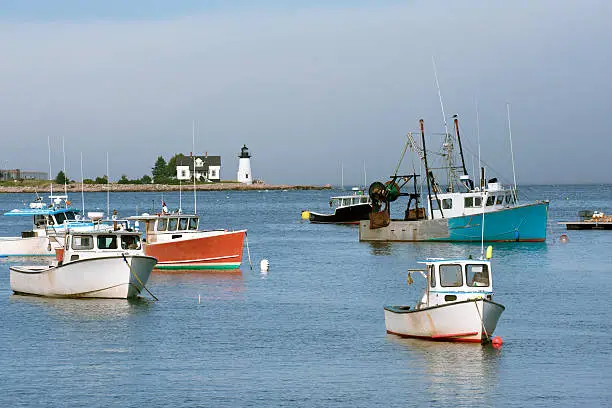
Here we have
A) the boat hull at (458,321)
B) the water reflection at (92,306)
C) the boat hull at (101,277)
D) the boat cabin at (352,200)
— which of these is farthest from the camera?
the boat cabin at (352,200)

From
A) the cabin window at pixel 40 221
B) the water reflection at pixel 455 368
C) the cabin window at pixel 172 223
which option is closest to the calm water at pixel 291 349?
the water reflection at pixel 455 368

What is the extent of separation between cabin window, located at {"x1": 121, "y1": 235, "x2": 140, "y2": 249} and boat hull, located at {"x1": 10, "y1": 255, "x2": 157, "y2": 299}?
0.93 metres

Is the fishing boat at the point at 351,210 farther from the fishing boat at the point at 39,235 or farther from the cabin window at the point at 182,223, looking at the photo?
the cabin window at the point at 182,223

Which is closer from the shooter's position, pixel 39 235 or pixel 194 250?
pixel 194 250

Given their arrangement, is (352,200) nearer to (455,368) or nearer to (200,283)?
(200,283)

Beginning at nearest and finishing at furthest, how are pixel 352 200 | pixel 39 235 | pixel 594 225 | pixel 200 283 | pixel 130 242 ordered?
pixel 130 242 → pixel 200 283 → pixel 39 235 → pixel 594 225 → pixel 352 200

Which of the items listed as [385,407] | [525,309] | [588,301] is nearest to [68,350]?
[385,407]

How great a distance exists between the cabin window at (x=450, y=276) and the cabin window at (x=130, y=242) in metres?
15.1

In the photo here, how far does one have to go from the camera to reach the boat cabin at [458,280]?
2825 centimetres

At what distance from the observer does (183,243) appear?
51.5 m

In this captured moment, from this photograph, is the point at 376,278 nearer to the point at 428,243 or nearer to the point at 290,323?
the point at 290,323

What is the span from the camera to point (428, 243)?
71.2 m

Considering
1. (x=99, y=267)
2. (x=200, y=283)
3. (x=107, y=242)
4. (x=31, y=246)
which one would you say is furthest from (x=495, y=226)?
(x=99, y=267)

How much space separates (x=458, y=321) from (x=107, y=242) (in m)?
16.3
